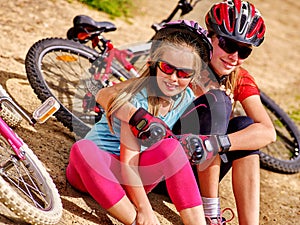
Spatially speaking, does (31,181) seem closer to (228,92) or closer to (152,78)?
(152,78)

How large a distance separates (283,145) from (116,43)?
1.99 m

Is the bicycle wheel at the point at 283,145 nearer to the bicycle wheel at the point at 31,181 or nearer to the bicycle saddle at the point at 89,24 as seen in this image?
the bicycle saddle at the point at 89,24

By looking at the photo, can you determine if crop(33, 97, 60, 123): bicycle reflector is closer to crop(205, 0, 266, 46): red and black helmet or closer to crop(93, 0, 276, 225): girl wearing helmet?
crop(93, 0, 276, 225): girl wearing helmet

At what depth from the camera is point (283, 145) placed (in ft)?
17.1

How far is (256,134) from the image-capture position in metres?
3.40

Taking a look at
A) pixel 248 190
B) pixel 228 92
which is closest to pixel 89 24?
pixel 228 92

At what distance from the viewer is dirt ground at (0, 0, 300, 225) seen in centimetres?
350

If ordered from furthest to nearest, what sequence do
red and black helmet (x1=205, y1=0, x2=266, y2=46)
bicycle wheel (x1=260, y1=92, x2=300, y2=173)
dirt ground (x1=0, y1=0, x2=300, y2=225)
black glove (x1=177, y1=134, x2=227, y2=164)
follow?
bicycle wheel (x1=260, y1=92, x2=300, y2=173) < red and black helmet (x1=205, y1=0, x2=266, y2=46) < dirt ground (x1=0, y1=0, x2=300, y2=225) < black glove (x1=177, y1=134, x2=227, y2=164)

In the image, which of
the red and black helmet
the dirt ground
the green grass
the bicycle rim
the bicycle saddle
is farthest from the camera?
the green grass

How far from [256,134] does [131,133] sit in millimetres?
787

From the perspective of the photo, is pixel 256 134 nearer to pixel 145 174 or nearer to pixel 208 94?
pixel 208 94

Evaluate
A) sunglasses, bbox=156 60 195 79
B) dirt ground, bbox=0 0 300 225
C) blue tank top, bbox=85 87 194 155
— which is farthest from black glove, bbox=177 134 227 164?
dirt ground, bbox=0 0 300 225

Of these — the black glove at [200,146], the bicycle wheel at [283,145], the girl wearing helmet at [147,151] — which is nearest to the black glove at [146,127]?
the girl wearing helmet at [147,151]

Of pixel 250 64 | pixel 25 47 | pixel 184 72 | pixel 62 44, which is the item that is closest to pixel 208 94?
pixel 184 72
